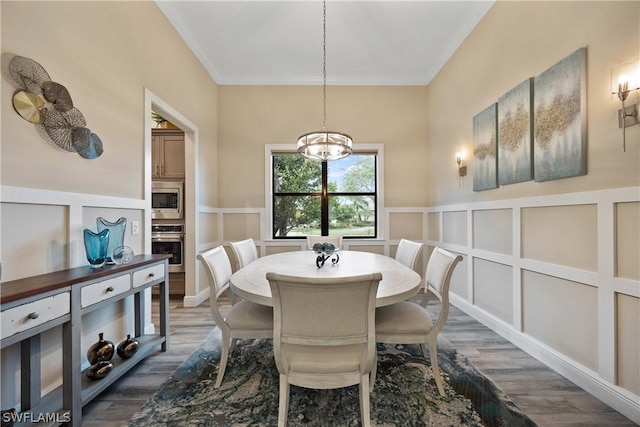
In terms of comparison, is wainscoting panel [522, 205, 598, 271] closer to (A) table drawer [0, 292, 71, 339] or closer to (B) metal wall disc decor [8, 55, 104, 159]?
(A) table drawer [0, 292, 71, 339]

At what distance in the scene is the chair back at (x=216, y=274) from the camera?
168cm

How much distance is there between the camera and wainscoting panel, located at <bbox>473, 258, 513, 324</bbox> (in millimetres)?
2381

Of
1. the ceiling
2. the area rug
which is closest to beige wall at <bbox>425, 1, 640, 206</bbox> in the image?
the ceiling

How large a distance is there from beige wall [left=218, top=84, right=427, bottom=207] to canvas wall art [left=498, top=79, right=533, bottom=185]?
5.46 feet

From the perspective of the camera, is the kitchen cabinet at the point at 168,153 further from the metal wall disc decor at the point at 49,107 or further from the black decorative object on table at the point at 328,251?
the black decorative object on table at the point at 328,251

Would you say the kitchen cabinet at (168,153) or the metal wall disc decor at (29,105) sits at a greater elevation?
the kitchen cabinet at (168,153)

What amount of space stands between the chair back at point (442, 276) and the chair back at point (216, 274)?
1.40 metres

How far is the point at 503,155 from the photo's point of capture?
2416mm

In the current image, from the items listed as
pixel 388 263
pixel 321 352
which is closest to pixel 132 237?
pixel 321 352

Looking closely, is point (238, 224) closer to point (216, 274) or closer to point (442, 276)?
point (216, 274)

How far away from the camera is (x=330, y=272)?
182 centimetres

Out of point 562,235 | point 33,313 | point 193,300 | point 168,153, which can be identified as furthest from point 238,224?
point 562,235

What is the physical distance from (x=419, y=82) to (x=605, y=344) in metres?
3.76

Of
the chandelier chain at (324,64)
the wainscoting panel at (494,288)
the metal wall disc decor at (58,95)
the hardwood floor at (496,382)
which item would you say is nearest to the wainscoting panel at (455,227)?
the wainscoting panel at (494,288)
